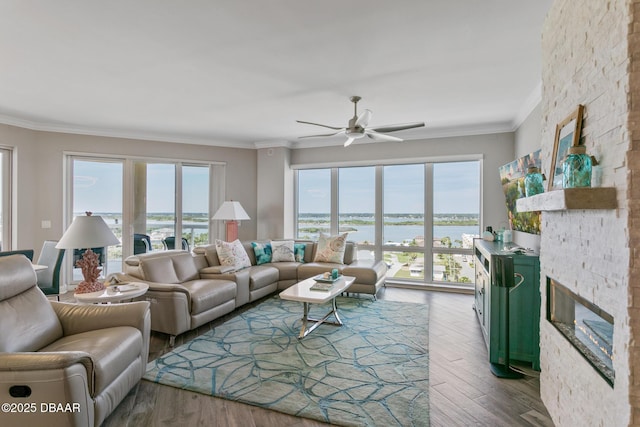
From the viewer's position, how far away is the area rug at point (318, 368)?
2156mm

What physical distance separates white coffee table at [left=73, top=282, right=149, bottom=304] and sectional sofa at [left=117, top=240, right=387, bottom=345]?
0.20 m

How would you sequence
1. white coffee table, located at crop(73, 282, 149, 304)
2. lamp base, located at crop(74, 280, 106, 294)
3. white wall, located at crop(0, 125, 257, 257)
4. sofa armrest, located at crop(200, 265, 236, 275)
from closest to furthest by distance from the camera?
white coffee table, located at crop(73, 282, 149, 304) → lamp base, located at crop(74, 280, 106, 294) → sofa armrest, located at crop(200, 265, 236, 275) → white wall, located at crop(0, 125, 257, 257)

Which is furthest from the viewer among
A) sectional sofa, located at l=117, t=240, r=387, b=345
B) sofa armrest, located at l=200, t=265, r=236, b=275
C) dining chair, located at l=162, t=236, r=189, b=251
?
dining chair, located at l=162, t=236, r=189, b=251

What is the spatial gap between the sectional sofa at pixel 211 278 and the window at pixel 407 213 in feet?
2.34

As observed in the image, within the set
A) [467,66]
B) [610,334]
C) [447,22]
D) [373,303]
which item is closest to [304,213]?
[373,303]

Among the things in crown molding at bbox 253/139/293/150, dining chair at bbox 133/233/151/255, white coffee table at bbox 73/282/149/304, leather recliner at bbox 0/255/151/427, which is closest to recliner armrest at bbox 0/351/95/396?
leather recliner at bbox 0/255/151/427

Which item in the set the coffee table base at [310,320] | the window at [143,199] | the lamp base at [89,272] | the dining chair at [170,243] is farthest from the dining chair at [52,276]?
the coffee table base at [310,320]

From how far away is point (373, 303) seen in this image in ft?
15.0

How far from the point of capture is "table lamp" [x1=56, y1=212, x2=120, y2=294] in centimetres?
281

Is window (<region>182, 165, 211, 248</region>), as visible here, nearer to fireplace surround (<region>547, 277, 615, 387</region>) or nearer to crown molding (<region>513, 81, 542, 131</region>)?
crown molding (<region>513, 81, 542, 131</region>)

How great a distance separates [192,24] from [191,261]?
2911 millimetres

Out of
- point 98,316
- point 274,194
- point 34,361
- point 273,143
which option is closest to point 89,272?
point 98,316

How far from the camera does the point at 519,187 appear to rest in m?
3.55

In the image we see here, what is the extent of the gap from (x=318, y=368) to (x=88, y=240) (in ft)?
7.68
